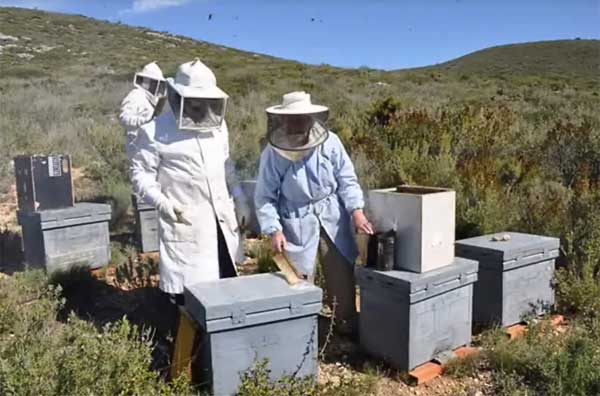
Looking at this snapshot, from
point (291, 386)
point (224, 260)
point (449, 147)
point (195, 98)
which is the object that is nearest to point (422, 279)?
point (291, 386)

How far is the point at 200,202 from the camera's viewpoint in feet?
10.9

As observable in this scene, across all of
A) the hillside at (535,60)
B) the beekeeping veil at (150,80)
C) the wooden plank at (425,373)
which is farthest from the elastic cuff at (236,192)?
the hillside at (535,60)

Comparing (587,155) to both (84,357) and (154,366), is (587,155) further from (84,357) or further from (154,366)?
(84,357)

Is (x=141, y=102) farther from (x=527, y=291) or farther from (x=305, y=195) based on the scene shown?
(x=527, y=291)

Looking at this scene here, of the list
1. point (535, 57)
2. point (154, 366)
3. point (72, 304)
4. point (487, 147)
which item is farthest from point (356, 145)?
point (535, 57)

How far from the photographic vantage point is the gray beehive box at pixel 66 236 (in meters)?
4.85

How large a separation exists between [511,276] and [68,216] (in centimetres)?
366

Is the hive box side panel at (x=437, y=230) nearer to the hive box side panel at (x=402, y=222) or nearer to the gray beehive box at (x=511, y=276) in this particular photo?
the hive box side panel at (x=402, y=222)

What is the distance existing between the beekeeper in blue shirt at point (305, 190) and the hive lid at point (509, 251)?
0.89 meters

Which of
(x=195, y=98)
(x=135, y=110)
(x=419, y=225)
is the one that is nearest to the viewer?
(x=195, y=98)

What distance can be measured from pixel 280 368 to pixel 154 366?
903 mm

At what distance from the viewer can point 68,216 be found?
16.3 ft

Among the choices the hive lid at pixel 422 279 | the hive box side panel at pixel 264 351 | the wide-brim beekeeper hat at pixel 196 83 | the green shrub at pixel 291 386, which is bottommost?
the green shrub at pixel 291 386

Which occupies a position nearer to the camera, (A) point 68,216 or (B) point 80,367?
(B) point 80,367
